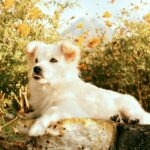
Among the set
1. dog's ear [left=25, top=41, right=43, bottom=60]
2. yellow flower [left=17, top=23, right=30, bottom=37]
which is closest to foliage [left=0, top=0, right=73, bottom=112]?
yellow flower [left=17, top=23, right=30, bottom=37]

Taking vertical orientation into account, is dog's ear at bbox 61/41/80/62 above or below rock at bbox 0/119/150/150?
above

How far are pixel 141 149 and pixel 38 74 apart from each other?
1673 millimetres

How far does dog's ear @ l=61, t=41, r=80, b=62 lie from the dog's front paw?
5.35ft

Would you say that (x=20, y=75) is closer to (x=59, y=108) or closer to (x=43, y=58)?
(x=43, y=58)

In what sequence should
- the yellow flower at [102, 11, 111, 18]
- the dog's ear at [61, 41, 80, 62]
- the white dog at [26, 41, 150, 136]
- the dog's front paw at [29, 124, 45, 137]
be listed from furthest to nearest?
the yellow flower at [102, 11, 111, 18]
the dog's ear at [61, 41, 80, 62]
the white dog at [26, 41, 150, 136]
the dog's front paw at [29, 124, 45, 137]

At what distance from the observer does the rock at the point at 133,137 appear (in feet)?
17.8

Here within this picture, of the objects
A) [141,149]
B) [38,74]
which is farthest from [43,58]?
[141,149]

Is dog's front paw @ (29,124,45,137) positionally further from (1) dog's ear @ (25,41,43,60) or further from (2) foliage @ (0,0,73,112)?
(2) foliage @ (0,0,73,112)

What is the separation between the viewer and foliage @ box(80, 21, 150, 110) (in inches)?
388

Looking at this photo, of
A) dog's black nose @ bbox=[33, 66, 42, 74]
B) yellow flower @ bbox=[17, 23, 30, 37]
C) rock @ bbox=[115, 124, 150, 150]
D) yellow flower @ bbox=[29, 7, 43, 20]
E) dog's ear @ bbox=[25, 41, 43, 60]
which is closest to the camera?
rock @ bbox=[115, 124, 150, 150]

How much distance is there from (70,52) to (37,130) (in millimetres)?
1754

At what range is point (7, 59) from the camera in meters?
8.61

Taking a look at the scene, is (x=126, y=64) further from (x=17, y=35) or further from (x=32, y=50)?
(x=32, y=50)

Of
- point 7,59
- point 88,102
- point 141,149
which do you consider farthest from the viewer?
point 7,59
